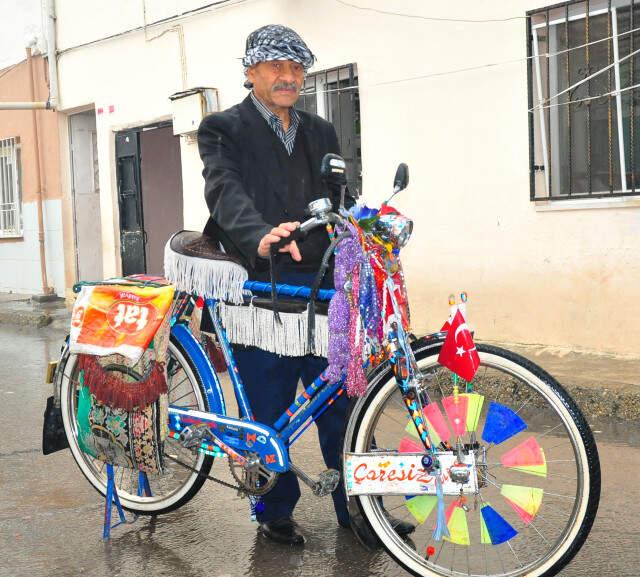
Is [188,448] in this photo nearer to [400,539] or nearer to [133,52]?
[400,539]

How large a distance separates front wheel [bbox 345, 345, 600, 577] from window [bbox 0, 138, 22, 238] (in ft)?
40.0

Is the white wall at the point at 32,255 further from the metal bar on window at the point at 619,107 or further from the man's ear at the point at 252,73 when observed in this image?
the man's ear at the point at 252,73

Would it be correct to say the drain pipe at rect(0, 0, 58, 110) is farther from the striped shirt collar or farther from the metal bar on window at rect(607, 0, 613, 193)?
the striped shirt collar

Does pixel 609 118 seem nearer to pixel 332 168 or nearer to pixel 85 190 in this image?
pixel 332 168

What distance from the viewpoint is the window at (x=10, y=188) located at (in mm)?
14336

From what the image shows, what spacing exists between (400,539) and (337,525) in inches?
27.6

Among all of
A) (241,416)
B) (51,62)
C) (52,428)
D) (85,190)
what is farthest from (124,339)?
(51,62)

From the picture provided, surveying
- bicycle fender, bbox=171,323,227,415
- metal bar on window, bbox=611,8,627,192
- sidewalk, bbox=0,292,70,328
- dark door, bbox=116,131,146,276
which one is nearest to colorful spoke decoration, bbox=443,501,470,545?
bicycle fender, bbox=171,323,227,415

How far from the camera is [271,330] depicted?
3.38 m

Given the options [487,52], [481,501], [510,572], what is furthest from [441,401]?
[487,52]

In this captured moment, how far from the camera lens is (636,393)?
5.54 metres

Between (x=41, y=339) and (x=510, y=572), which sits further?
(x=41, y=339)

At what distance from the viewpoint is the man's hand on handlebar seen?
123 inches

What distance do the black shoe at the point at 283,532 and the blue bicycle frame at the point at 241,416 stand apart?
0.37 metres
